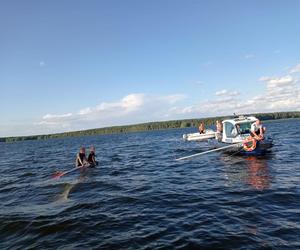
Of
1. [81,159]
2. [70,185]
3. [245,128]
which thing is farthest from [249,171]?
[81,159]

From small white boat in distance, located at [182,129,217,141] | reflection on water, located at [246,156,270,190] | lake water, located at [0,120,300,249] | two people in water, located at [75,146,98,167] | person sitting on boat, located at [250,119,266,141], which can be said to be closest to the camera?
lake water, located at [0,120,300,249]

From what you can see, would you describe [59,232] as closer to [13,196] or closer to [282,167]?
[13,196]

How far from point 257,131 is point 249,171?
8355 mm

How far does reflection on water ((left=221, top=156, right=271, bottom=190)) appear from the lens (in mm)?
15878

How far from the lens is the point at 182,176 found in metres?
19.6

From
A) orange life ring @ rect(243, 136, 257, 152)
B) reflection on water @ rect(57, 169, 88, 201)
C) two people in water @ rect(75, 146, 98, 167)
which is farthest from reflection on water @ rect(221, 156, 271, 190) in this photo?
two people in water @ rect(75, 146, 98, 167)

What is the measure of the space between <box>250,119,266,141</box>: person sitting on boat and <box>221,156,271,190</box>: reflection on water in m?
1.70

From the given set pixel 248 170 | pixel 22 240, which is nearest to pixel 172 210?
pixel 22 240

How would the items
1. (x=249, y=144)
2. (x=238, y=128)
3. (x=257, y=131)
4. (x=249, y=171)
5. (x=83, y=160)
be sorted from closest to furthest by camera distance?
(x=249, y=171) < (x=249, y=144) < (x=83, y=160) < (x=257, y=131) < (x=238, y=128)

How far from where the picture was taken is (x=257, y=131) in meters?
26.5

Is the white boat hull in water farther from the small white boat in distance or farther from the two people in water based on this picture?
the two people in water

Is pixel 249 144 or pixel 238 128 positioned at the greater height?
pixel 238 128

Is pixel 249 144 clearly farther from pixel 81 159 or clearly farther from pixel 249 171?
pixel 81 159

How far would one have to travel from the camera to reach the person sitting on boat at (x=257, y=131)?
24.8m
